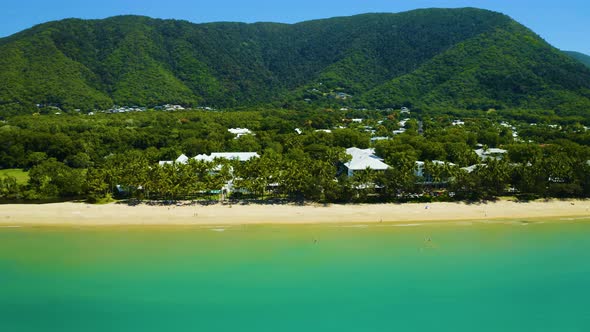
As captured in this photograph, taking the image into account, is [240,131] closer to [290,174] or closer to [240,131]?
[240,131]

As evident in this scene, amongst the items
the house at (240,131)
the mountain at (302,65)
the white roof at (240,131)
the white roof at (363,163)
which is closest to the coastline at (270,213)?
the white roof at (363,163)

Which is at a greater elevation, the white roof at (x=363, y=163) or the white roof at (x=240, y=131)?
the white roof at (x=240, y=131)

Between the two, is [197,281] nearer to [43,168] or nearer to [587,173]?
[43,168]

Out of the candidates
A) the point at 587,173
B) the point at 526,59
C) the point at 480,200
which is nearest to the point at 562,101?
the point at 526,59

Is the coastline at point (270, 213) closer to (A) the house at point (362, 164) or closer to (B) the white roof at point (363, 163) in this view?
(A) the house at point (362, 164)

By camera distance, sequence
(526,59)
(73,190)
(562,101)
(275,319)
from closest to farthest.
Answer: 1. (275,319)
2. (73,190)
3. (562,101)
4. (526,59)

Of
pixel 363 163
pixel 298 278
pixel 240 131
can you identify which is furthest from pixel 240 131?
pixel 298 278

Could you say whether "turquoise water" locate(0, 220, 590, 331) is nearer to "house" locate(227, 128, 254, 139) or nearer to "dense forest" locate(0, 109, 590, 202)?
"dense forest" locate(0, 109, 590, 202)
